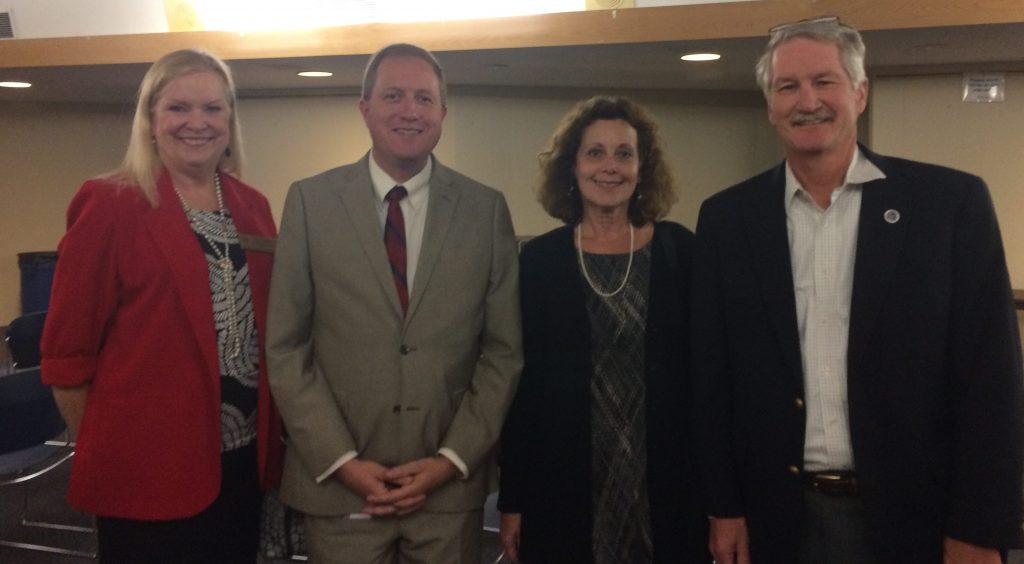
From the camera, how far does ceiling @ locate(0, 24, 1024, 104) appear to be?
365 cm

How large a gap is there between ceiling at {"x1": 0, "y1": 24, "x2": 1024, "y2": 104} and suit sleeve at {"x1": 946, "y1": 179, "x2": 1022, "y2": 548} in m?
2.00

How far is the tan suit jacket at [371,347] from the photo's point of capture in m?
1.93

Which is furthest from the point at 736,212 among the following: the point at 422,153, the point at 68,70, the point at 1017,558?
the point at 68,70

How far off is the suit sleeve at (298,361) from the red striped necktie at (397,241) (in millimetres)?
196

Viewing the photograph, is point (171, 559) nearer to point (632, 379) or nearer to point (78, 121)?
point (632, 379)

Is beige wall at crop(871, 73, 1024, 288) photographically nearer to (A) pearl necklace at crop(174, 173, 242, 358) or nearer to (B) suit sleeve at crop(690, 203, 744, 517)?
(B) suit sleeve at crop(690, 203, 744, 517)

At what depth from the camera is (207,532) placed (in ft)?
6.71

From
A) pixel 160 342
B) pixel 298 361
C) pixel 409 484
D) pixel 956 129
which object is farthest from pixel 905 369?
pixel 956 129

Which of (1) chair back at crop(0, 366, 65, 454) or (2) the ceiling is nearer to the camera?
(1) chair back at crop(0, 366, 65, 454)

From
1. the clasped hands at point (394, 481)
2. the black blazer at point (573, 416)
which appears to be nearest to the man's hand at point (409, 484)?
the clasped hands at point (394, 481)

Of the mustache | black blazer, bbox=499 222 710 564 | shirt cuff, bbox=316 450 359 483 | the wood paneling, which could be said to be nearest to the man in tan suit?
shirt cuff, bbox=316 450 359 483

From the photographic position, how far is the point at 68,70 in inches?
175

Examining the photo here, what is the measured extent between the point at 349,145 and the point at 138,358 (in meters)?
4.30

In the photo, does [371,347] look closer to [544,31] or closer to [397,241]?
[397,241]
